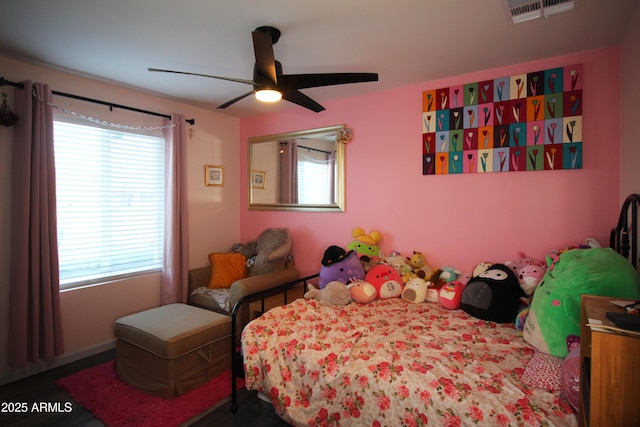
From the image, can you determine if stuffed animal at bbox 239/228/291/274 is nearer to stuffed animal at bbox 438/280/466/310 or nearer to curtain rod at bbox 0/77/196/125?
curtain rod at bbox 0/77/196/125

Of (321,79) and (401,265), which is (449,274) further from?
(321,79)

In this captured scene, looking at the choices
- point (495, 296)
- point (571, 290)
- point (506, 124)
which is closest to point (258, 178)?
point (506, 124)

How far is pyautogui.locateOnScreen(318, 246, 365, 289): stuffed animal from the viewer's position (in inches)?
108

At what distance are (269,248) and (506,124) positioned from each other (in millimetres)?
2473

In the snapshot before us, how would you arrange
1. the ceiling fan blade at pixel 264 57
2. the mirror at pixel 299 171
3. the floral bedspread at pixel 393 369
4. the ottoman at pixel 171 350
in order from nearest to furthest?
1. the floral bedspread at pixel 393 369
2. the ceiling fan blade at pixel 264 57
3. the ottoman at pixel 171 350
4. the mirror at pixel 299 171

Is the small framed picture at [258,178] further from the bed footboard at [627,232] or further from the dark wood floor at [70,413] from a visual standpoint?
the bed footboard at [627,232]

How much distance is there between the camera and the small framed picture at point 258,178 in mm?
3930

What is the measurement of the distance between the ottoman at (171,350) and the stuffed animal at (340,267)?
0.92m

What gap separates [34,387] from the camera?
2.35 m

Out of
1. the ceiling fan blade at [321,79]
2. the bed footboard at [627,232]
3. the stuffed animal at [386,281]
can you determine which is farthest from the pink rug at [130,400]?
the bed footboard at [627,232]

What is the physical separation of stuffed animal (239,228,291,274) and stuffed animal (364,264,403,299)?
3.55 feet

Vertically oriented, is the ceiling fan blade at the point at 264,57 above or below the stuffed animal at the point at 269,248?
above

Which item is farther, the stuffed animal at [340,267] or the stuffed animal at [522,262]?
the stuffed animal at [340,267]

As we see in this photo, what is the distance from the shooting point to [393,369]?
155 centimetres
